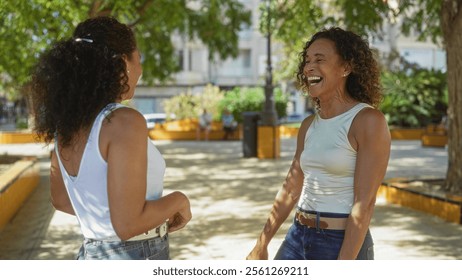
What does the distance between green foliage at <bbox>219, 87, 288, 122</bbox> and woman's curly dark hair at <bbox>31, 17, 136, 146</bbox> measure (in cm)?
2696

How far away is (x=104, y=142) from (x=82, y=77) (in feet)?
0.69

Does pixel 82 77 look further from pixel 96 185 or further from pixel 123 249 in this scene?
pixel 123 249

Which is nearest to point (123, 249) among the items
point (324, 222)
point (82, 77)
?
point (82, 77)

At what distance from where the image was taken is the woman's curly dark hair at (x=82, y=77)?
2172 millimetres

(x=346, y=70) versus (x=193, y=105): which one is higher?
(x=346, y=70)

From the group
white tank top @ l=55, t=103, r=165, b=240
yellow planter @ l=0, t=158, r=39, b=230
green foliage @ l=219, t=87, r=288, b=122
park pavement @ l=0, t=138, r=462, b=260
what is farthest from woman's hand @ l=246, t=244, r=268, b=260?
green foliage @ l=219, t=87, r=288, b=122

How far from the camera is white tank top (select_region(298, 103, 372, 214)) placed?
2662 mm

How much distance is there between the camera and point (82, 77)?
217 centimetres

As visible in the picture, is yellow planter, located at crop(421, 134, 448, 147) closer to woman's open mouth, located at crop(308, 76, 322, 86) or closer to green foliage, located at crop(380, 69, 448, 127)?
green foliage, located at crop(380, 69, 448, 127)

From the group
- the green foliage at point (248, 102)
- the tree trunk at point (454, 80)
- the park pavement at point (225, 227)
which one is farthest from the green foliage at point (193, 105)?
the tree trunk at point (454, 80)

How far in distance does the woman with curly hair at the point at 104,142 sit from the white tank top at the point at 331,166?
61 centimetres

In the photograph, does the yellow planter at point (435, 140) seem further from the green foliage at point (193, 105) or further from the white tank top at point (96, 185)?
the white tank top at point (96, 185)

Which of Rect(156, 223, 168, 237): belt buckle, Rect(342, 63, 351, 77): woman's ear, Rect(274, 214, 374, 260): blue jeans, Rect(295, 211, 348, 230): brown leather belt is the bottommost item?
Rect(274, 214, 374, 260): blue jeans

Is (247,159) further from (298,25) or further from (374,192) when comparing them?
→ (374,192)
